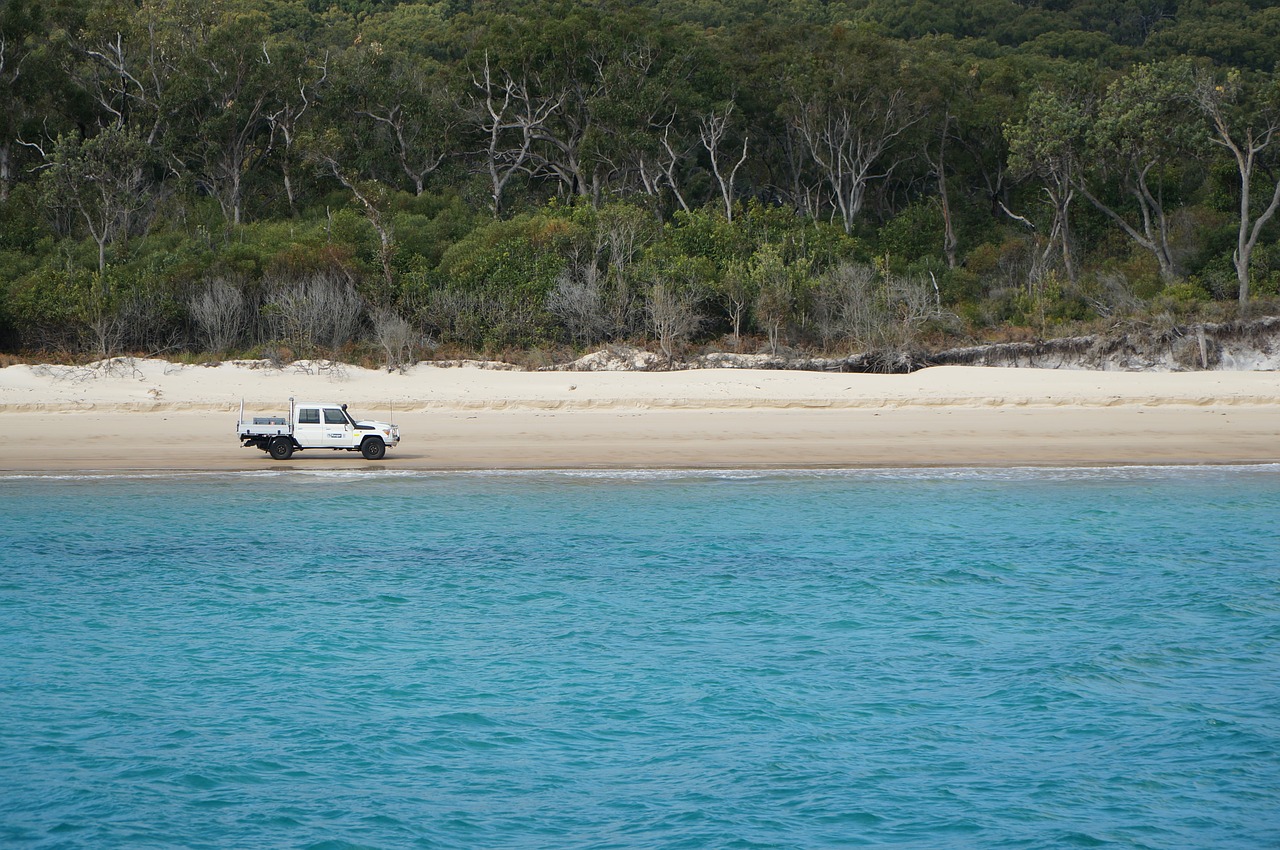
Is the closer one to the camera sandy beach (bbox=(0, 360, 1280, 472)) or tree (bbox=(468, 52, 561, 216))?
sandy beach (bbox=(0, 360, 1280, 472))

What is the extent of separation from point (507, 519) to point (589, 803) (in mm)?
9448

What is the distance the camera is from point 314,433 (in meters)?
20.9

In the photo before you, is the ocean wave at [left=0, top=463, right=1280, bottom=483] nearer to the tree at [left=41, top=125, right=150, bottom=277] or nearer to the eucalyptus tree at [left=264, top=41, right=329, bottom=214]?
the tree at [left=41, top=125, right=150, bottom=277]

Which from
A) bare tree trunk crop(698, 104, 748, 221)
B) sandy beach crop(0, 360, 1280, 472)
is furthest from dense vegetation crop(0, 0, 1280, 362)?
sandy beach crop(0, 360, 1280, 472)

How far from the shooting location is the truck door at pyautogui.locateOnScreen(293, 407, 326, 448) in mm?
20812

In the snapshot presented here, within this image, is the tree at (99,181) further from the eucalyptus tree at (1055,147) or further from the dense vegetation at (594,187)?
the eucalyptus tree at (1055,147)

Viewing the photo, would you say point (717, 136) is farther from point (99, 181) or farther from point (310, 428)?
point (310, 428)

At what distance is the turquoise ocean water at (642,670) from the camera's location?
7.82 m

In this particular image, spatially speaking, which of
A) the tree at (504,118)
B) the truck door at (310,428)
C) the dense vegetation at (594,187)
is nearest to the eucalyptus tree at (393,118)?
the dense vegetation at (594,187)

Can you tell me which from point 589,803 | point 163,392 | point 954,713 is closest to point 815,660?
point 954,713

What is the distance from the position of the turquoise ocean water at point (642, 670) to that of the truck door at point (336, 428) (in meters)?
2.52

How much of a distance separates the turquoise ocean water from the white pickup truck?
7.06 feet

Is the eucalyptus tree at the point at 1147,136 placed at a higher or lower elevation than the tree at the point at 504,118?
lower

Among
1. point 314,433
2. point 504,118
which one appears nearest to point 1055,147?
point 504,118
